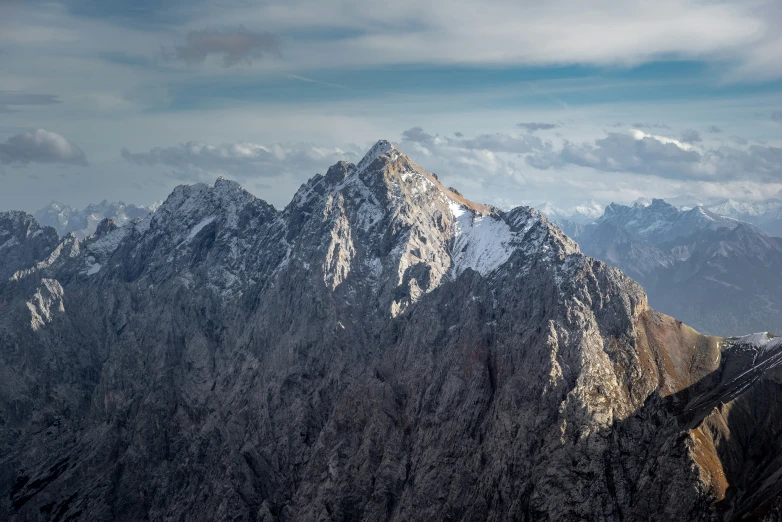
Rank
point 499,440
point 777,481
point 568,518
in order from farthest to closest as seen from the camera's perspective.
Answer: point 499,440, point 568,518, point 777,481

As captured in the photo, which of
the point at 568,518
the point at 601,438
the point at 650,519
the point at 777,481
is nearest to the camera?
the point at 777,481

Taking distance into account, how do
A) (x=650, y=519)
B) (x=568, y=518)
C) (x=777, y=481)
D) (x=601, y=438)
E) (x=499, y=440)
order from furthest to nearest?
(x=499, y=440), (x=601, y=438), (x=568, y=518), (x=650, y=519), (x=777, y=481)

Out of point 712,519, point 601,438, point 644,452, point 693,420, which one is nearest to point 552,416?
point 601,438

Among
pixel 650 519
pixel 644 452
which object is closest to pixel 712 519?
pixel 650 519

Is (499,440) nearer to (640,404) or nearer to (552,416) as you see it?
(552,416)

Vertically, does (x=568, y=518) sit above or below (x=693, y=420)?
below

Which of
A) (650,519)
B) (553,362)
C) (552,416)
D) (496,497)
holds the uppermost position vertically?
(553,362)

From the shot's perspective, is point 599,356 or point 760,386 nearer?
point 760,386

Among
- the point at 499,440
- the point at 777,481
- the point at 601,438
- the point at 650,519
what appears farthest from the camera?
the point at 499,440

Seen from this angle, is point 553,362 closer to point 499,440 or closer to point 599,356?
point 599,356
